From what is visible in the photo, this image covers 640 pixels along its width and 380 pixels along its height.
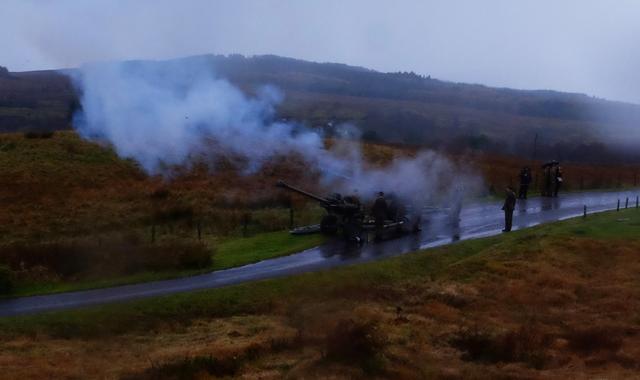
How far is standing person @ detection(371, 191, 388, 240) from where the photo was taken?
27359 mm

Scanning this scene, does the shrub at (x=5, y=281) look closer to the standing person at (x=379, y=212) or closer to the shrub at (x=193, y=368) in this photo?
the shrub at (x=193, y=368)

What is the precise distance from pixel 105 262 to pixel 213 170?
806 inches

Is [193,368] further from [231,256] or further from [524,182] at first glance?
[524,182]

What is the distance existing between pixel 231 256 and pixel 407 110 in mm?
94109

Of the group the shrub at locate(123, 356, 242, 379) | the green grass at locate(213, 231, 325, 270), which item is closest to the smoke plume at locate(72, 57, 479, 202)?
the green grass at locate(213, 231, 325, 270)

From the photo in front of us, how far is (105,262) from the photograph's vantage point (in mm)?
22609

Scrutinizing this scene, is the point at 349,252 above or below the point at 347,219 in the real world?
below

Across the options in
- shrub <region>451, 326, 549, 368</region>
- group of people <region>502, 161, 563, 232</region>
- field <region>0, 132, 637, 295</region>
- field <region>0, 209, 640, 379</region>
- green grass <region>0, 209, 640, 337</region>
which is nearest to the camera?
field <region>0, 209, 640, 379</region>

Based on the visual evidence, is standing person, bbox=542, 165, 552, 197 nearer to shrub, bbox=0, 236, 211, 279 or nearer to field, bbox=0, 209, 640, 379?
field, bbox=0, 209, 640, 379

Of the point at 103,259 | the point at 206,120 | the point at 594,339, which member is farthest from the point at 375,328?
the point at 206,120

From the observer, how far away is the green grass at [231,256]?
68.3 ft

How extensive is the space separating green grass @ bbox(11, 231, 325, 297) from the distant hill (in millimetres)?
32078

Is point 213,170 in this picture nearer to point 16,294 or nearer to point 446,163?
point 446,163

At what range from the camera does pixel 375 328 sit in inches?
650
